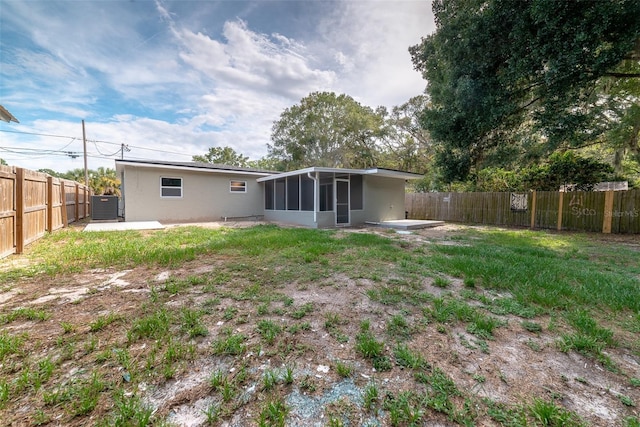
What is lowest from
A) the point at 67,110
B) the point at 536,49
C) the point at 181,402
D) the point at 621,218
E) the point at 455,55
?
the point at 181,402

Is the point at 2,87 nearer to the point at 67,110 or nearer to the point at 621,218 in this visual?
the point at 67,110

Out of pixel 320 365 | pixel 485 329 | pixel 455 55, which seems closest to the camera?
pixel 320 365

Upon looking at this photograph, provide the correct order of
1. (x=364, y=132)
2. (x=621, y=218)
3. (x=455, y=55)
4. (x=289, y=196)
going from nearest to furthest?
(x=455, y=55) < (x=621, y=218) < (x=289, y=196) < (x=364, y=132)

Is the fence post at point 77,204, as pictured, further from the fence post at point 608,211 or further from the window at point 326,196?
the fence post at point 608,211

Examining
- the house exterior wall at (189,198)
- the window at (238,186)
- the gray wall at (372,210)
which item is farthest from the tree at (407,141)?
the window at (238,186)

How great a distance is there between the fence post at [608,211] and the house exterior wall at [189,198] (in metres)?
13.7

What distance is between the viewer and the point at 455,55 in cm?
758

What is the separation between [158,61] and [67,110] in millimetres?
14002

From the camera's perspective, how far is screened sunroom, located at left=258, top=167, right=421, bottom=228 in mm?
9923

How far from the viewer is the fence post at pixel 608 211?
8.64 meters

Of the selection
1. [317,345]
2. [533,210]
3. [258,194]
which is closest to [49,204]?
[258,194]

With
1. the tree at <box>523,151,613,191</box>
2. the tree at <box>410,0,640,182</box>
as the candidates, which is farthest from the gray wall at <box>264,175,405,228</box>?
the tree at <box>523,151,613,191</box>

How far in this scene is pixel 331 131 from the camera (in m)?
22.3

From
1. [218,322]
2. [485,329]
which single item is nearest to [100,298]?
[218,322]
